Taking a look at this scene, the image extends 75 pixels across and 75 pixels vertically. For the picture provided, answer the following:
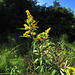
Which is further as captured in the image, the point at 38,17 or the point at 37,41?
Answer: the point at 38,17

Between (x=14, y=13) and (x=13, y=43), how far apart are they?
1.54 metres

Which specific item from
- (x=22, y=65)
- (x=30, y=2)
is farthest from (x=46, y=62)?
(x=30, y=2)

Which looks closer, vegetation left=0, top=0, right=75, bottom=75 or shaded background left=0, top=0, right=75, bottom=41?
vegetation left=0, top=0, right=75, bottom=75

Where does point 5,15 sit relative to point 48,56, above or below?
above

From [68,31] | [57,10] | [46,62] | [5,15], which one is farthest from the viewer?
[57,10]

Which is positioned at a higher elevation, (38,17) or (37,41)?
(38,17)

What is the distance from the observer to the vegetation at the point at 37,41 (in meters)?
1.92

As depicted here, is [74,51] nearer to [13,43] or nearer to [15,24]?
[13,43]

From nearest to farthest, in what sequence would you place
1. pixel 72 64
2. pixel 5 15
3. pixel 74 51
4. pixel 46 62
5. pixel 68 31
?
pixel 46 62
pixel 72 64
pixel 74 51
pixel 5 15
pixel 68 31

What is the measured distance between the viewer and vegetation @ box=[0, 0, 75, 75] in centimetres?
192

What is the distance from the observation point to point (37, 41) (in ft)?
6.73

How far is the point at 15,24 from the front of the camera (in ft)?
12.8

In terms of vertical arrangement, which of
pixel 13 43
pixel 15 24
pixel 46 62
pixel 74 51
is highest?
pixel 15 24

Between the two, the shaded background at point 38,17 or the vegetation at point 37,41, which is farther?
the shaded background at point 38,17
